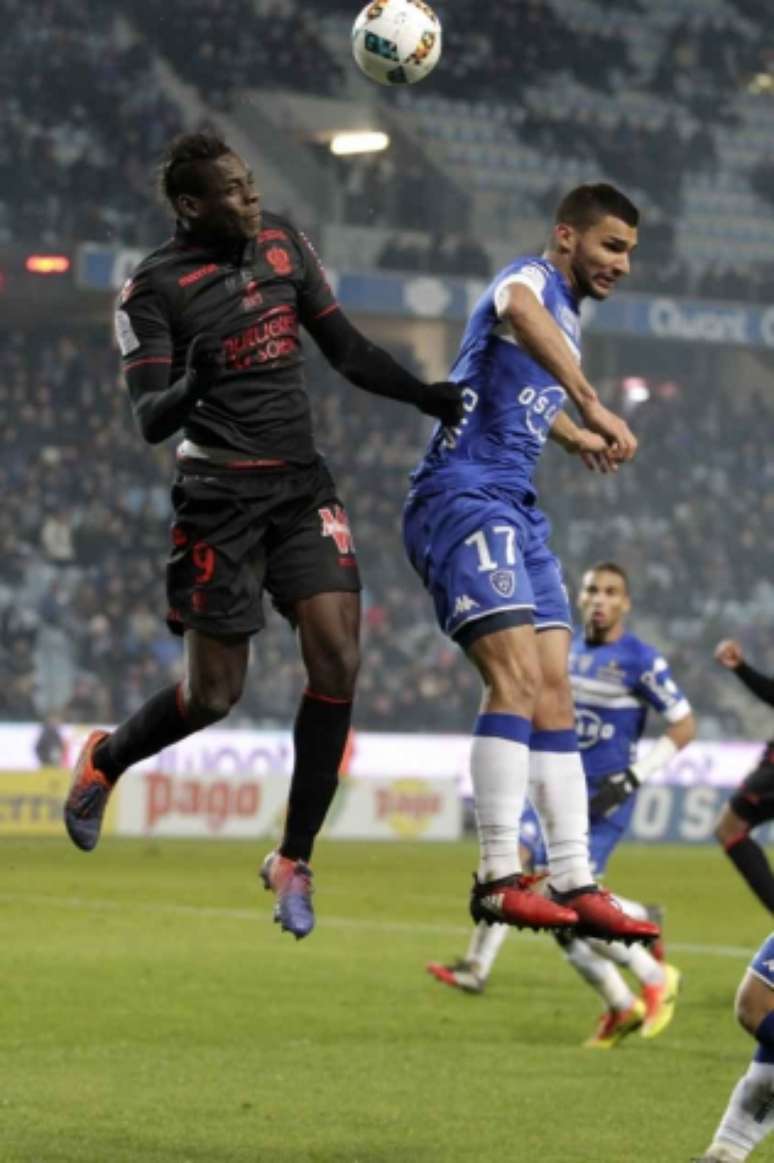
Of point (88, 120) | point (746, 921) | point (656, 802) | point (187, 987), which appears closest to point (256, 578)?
point (187, 987)

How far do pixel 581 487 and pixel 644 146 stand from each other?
6303 millimetres

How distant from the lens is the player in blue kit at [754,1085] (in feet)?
21.1

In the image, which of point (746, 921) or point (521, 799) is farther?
point (746, 921)

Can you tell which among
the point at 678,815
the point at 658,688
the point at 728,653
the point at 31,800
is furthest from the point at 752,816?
the point at 678,815

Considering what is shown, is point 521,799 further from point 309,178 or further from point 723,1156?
Answer: point 309,178

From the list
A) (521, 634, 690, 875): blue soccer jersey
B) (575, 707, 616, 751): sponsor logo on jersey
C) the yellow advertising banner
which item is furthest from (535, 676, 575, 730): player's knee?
the yellow advertising banner

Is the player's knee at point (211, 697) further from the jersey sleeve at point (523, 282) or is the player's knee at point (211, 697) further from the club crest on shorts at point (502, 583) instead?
the jersey sleeve at point (523, 282)

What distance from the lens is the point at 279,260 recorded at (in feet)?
22.1

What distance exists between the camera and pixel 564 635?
6.72 metres

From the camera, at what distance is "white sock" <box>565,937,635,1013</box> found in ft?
34.0

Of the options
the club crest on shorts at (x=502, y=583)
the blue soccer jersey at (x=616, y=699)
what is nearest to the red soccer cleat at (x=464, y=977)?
the blue soccer jersey at (x=616, y=699)

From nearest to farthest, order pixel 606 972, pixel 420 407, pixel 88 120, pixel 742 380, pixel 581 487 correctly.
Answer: pixel 420 407
pixel 606 972
pixel 88 120
pixel 581 487
pixel 742 380

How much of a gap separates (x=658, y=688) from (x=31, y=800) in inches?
522

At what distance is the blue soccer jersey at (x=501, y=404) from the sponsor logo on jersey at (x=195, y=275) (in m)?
0.79
